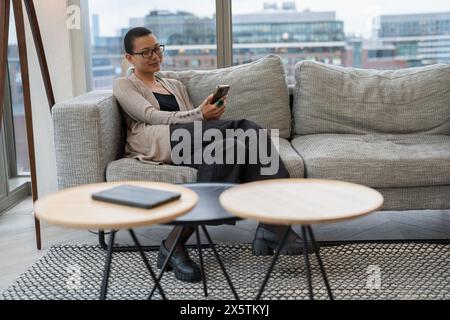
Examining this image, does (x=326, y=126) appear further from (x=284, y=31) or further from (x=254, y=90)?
(x=284, y=31)

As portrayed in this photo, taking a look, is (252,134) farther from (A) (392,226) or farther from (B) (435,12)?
(B) (435,12)

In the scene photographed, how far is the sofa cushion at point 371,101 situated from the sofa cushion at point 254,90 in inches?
4.5

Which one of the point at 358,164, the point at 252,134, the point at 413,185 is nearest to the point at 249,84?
the point at 252,134

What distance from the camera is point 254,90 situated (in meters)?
3.21

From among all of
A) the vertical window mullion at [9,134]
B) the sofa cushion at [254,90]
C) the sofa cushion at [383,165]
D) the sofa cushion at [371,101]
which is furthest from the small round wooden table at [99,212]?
the vertical window mullion at [9,134]

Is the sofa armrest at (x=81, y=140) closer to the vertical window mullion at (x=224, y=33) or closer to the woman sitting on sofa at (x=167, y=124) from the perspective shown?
the woman sitting on sofa at (x=167, y=124)

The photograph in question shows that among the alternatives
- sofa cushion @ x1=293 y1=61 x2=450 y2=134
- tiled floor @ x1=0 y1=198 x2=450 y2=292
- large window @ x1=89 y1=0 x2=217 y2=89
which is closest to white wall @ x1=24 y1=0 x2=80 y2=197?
large window @ x1=89 y1=0 x2=217 y2=89

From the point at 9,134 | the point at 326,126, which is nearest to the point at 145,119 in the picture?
the point at 326,126

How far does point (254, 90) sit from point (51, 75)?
1.24 m

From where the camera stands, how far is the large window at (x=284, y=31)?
3.77 metres

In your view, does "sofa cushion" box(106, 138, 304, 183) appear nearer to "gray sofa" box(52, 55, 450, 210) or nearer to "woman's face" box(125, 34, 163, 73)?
"gray sofa" box(52, 55, 450, 210)

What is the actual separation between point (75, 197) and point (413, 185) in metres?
1.53

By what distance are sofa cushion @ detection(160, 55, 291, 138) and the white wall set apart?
69cm

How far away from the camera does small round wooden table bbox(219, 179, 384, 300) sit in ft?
5.51
